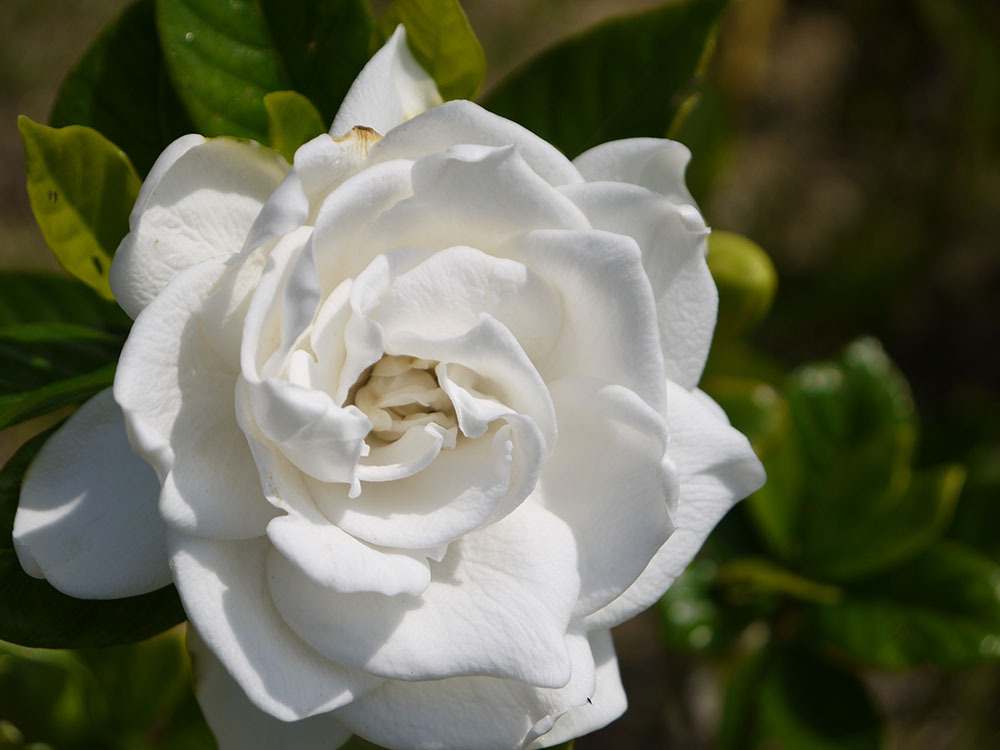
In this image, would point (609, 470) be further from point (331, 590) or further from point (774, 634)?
point (774, 634)

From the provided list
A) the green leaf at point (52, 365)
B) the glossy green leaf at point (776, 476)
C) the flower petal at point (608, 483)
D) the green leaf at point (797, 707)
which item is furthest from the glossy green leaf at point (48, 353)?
Result: the green leaf at point (797, 707)

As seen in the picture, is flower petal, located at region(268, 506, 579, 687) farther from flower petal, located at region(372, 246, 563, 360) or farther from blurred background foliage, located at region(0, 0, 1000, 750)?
blurred background foliage, located at region(0, 0, 1000, 750)

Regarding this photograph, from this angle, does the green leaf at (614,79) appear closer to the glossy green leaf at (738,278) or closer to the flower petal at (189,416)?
the glossy green leaf at (738,278)

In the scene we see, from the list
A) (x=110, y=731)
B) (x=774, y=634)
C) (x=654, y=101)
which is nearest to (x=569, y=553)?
(x=654, y=101)

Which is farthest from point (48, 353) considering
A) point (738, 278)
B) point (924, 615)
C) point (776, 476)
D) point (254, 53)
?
point (924, 615)

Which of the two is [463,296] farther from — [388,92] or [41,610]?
[41,610]

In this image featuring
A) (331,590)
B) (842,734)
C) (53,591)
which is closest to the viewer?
(331,590)

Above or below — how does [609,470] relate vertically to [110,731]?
above
